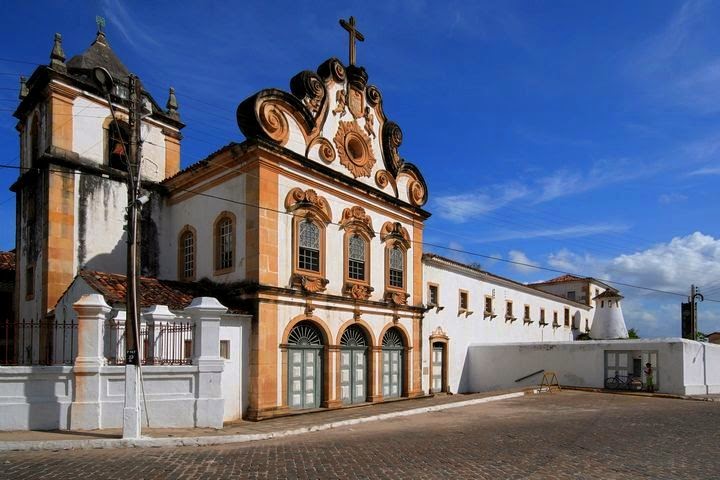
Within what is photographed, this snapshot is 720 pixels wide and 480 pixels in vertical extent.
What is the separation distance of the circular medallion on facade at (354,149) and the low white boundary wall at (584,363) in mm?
12053

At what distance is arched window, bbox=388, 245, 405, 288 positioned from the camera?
21.1m

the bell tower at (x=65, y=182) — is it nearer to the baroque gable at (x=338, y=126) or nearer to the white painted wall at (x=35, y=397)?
the baroque gable at (x=338, y=126)

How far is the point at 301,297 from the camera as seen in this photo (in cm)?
1691

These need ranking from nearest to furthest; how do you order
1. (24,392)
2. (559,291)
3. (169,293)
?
(24,392) → (169,293) → (559,291)

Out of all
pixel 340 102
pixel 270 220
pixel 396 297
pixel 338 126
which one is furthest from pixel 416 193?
pixel 270 220

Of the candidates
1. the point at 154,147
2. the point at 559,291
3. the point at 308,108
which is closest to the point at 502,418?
the point at 308,108

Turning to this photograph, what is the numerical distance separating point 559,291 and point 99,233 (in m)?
37.8

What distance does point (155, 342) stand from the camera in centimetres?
1321

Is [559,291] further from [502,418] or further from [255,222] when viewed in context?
[255,222]

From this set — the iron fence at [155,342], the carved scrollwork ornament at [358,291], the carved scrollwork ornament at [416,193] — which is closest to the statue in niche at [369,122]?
the carved scrollwork ornament at [416,193]

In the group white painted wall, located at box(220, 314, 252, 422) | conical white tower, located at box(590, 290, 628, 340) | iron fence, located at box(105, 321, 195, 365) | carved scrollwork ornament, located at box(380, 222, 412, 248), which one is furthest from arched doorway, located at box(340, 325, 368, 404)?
conical white tower, located at box(590, 290, 628, 340)

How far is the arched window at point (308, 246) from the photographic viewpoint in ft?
56.8

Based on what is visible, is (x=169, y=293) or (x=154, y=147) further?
(x=154, y=147)

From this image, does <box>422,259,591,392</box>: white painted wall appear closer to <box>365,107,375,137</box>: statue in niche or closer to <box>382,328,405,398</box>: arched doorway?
<box>382,328,405,398</box>: arched doorway
